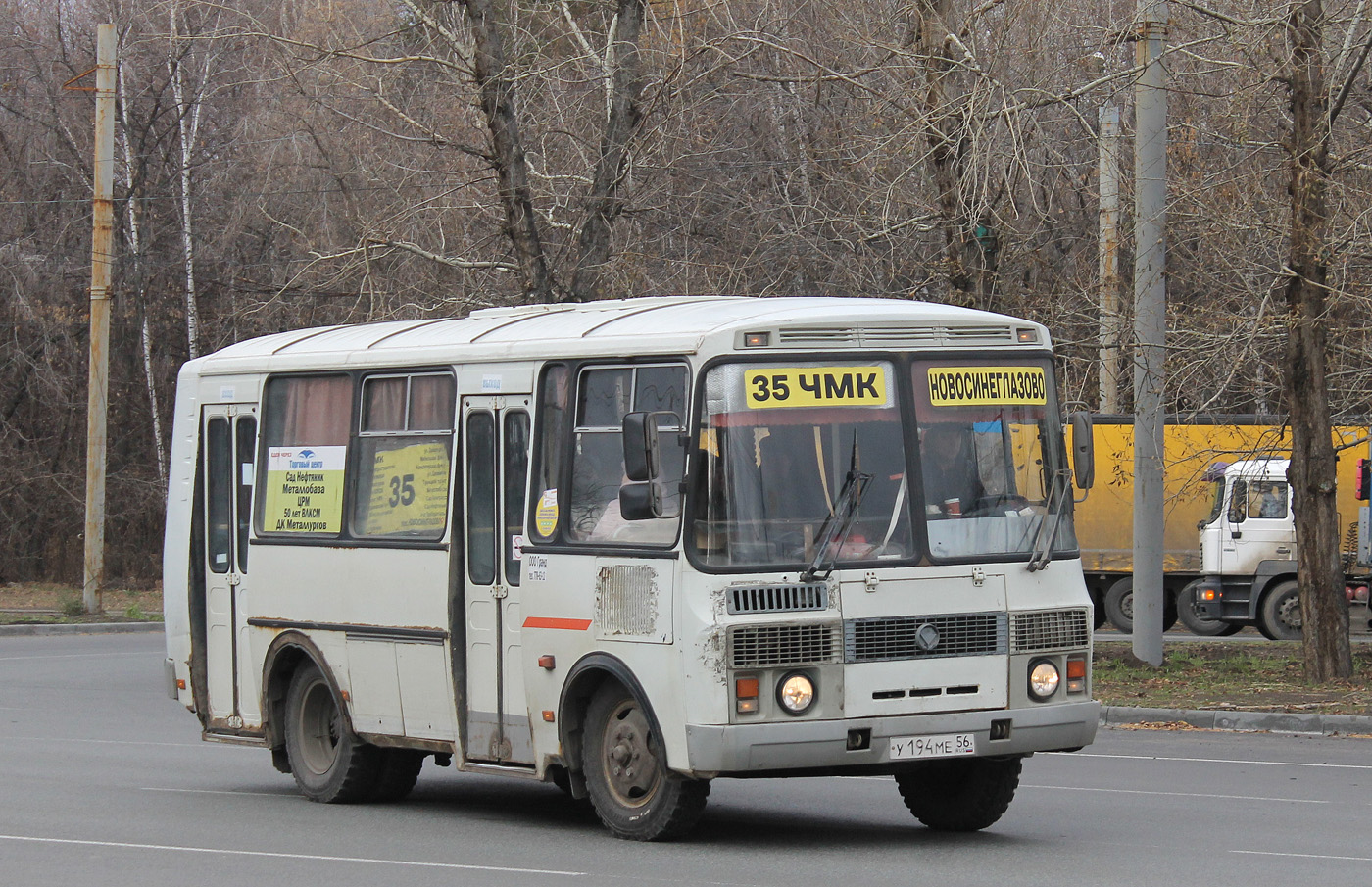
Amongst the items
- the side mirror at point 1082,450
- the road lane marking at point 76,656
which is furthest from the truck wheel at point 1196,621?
the side mirror at point 1082,450

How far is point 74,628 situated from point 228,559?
18.6m

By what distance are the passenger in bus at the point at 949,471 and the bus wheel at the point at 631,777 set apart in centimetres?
177

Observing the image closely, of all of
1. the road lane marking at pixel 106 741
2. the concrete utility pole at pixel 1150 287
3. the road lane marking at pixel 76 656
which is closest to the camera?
the road lane marking at pixel 106 741

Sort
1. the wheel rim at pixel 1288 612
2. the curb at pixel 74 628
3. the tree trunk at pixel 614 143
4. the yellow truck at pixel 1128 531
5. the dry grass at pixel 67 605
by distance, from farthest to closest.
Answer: the dry grass at pixel 67 605, the curb at pixel 74 628, the yellow truck at pixel 1128 531, the wheel rim at pixel 1288 612, the tree trunk at pixel 614 143

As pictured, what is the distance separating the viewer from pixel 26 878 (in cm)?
871

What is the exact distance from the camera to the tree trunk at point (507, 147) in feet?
66.4

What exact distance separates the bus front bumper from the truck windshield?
2.50ft

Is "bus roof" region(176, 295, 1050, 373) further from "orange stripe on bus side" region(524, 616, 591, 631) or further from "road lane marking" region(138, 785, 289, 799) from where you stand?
"road lane marking" region(138, 785, 289, 799)

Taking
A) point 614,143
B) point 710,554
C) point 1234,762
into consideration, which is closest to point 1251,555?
point 614,143

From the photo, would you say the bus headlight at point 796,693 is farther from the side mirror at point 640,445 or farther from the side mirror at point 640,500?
the side mirror at point 640,445

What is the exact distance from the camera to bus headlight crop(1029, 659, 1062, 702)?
31.0ft

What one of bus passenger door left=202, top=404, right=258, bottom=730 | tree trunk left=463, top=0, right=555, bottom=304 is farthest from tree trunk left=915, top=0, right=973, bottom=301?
bus passenger door left=202, top=404, right=258, bottom=730

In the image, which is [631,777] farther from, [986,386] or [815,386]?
[986,386]

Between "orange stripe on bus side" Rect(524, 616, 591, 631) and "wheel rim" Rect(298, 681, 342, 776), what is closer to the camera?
"orange stripe on bus side" Rect(524, 616, 591, 631)
